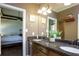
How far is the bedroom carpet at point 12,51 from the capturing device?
4.86ft

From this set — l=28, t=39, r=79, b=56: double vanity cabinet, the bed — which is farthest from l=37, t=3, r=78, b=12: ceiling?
the bed

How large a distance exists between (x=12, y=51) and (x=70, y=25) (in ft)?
3.08

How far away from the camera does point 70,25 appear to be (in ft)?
4.92

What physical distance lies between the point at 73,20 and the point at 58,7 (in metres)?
0.30

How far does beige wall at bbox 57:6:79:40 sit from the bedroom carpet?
2.38 feet

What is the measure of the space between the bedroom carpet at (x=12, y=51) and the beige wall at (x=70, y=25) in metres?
0.73

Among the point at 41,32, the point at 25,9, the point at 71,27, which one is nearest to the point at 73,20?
the point at 71,27

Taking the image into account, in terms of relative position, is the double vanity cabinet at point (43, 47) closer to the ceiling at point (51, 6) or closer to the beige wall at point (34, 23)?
the beige wall at point (34, 23)

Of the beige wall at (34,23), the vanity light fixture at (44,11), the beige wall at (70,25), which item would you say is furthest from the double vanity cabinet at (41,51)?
the vanity light fixture at (44,11)

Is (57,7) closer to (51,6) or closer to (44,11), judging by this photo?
(51,6)

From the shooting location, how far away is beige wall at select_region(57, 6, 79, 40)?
4.80ft

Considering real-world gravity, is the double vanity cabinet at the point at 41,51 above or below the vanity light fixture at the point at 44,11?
below

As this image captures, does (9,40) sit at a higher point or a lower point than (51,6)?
lower

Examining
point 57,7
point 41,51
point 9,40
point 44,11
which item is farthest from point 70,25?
point 9,40
